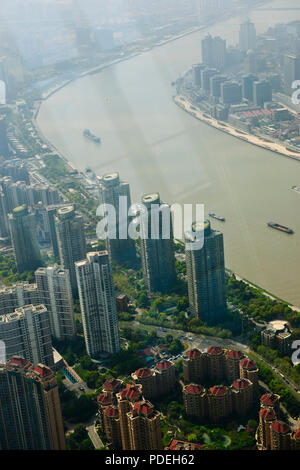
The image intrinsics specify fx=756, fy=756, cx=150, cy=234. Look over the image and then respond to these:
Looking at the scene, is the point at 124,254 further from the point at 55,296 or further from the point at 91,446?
the point at 91,446

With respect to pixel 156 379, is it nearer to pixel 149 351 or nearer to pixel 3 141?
pixel 149 351

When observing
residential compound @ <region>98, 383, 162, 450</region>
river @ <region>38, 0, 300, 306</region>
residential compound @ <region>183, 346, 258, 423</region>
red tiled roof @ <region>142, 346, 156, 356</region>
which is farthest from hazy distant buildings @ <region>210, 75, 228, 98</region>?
residential compound @ <region>98, 383, 162, 450</region>

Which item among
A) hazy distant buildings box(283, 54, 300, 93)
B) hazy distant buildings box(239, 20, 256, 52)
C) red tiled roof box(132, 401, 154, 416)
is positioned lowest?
red tiled roof box(132, 401, 154, 416)

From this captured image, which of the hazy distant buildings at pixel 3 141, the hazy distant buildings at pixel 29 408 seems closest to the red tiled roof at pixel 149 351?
the hazy distant buildings at pixel 29 408

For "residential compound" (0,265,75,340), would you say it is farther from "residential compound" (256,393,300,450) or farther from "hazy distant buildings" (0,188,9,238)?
"hazy distant buildings" (0,188,9,238)

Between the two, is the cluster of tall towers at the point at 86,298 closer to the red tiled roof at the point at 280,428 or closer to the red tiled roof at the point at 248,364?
the red tiled roof at the point at 248,364

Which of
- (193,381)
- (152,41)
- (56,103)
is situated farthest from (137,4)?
(193,381)

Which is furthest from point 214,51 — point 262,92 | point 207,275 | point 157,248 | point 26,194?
point 207,275
